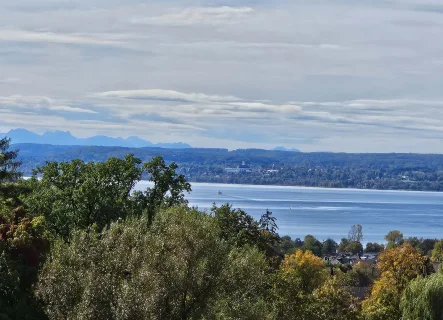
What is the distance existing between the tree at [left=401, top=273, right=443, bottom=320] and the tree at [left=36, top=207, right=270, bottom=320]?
8763mm

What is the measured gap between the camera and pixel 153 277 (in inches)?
742

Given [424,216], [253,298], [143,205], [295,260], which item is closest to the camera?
[253,298]

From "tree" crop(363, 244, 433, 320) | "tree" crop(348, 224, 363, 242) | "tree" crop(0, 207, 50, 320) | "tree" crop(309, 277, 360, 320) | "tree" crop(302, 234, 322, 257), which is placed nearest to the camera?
"tree" crop(0, 207, 50, 320)

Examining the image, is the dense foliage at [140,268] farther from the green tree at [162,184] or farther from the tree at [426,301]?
the green tree at [162,184]

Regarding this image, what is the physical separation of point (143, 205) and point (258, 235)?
568 centimetres

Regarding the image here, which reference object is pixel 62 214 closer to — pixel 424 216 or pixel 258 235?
pixel 258 235

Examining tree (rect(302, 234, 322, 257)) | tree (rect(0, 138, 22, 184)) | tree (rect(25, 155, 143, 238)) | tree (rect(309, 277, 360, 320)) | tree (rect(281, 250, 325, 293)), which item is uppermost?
tree (rect(0, 138, 22, 184))

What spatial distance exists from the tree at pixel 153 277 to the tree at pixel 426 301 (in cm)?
876

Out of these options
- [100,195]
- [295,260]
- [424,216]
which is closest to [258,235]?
[295,260]

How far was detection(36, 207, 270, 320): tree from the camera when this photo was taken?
18719 millimetres

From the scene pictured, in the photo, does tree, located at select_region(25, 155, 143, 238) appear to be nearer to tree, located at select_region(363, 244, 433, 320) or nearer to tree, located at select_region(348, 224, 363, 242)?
tree, located at select_region(363, 244, 433, 320)

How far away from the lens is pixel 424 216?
194 meters

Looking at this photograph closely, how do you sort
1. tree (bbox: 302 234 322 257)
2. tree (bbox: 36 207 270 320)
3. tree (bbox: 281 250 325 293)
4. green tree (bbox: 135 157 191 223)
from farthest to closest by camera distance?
tree (bbox: 302 234 322 257)
green tree (bbox: 135 157 191 223)
tree (bbox: 281 250 325 293)
tree (bbox: 36 207 270 320)

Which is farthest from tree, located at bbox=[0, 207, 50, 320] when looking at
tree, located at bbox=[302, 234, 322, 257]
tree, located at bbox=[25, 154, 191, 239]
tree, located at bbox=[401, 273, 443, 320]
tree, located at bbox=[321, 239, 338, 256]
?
tree, located at bbox=[321, 239, 338, 256]
